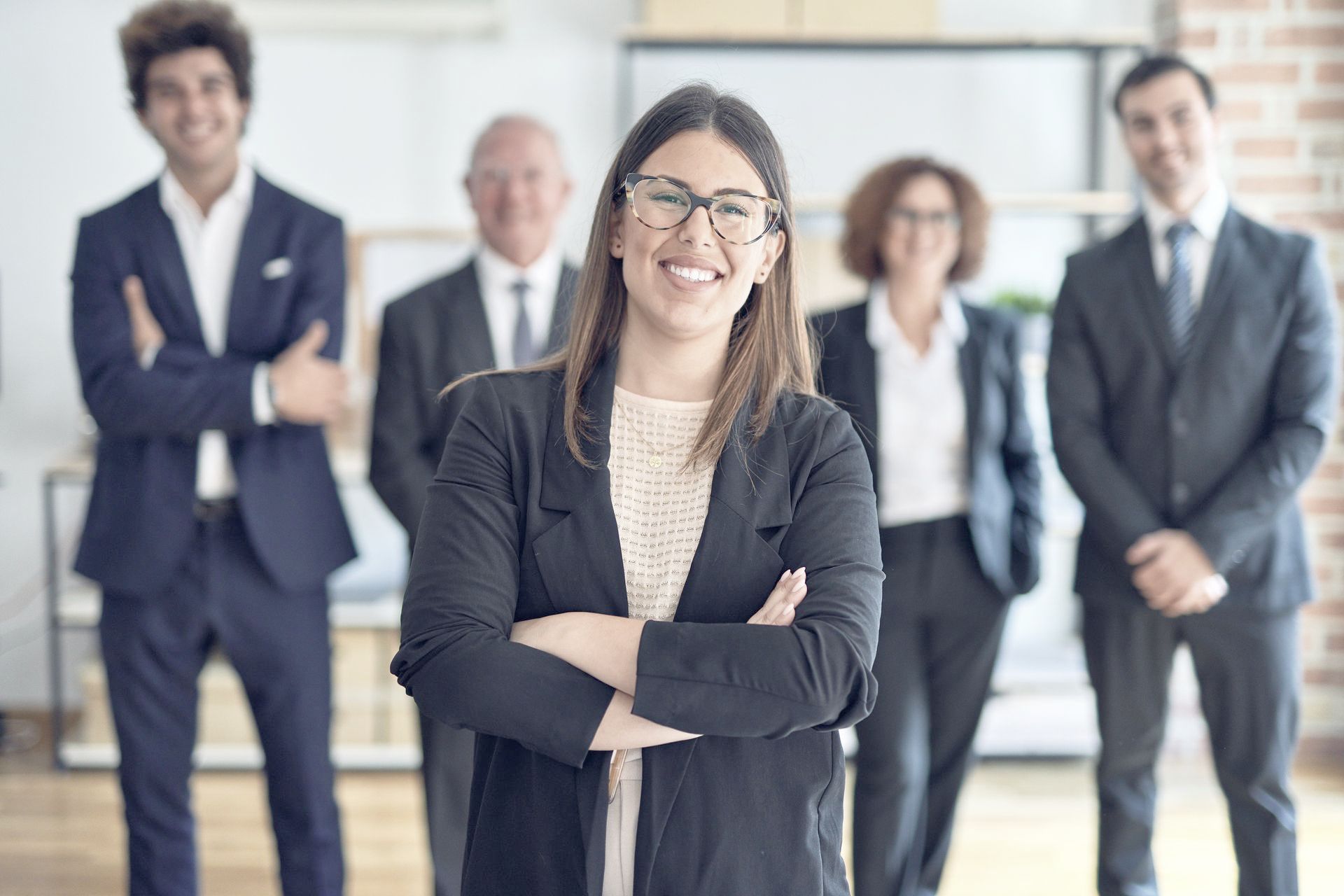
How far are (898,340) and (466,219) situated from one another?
6.85 ft

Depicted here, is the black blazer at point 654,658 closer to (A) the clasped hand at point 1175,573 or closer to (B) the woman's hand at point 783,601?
(B) the woman's hand at point 783,601

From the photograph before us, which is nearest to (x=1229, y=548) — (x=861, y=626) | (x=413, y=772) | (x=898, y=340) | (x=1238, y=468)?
(x=1238, y=468)

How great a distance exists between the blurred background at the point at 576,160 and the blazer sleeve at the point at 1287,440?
149 centimetres

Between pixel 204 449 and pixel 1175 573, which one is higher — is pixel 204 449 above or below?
above

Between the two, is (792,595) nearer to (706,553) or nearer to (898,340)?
(706,553)

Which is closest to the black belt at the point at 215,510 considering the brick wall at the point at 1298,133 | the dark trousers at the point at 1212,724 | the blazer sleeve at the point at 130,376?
the blazer sleeve at the point at 130,376

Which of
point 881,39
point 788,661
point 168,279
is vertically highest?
point 881,39

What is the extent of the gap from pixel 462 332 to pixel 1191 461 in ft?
4.93

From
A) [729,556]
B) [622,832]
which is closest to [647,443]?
[729,556]

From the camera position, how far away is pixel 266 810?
3602 millimetres

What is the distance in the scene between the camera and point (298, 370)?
2.40 m

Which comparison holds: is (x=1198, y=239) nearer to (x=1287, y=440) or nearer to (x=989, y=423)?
(x=1287, y=440)

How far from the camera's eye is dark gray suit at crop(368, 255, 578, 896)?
2.60 meters

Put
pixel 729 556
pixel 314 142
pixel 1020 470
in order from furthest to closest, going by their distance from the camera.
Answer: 1. pixel 314 142
2. pixel 1020 470
3. pixel 729 556
